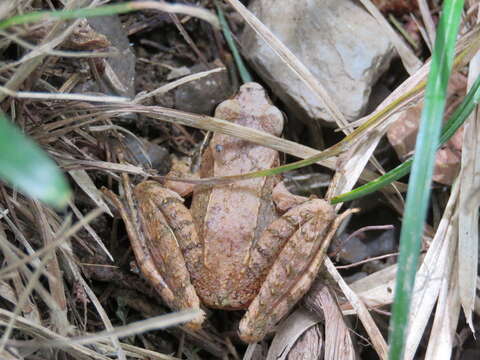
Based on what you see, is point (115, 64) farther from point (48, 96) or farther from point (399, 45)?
point (399, 45)

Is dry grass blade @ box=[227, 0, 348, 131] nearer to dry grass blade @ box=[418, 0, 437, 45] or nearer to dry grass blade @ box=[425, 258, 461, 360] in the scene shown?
dry grass blade @ box=[418, 0, 437, 45]

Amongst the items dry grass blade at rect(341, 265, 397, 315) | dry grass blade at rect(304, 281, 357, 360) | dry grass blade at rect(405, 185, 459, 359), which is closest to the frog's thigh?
dry grass blade at rect(304, 281, 357, 360)

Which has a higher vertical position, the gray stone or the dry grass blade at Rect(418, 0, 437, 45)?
the dry grass blade at Rect(418, 0, 437, 45)

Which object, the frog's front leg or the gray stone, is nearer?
the frog's front leg

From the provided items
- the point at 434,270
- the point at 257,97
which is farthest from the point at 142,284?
the point at 434,270

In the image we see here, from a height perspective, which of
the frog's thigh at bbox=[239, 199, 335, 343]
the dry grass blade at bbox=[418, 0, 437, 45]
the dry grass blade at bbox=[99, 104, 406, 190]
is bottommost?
the frog's thigh at bbox=[239, 199, 335, 343]

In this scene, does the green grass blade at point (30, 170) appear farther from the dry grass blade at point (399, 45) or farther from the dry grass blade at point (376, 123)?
the dry grass blade at point (399, 45)
